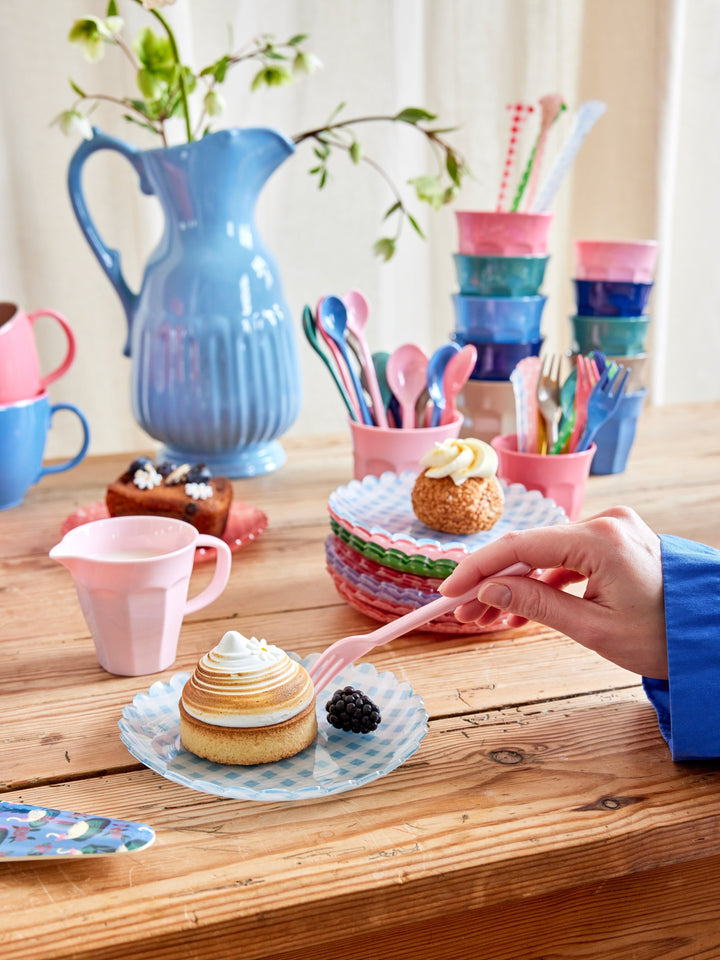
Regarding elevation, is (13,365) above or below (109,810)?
above

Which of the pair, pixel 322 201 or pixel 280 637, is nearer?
pixel 280 637

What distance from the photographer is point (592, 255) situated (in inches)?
48.0

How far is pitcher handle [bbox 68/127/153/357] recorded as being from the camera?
1141mm

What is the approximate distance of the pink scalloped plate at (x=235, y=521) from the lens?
0.94 meters

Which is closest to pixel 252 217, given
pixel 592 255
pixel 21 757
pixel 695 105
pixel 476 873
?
pixel 592 255

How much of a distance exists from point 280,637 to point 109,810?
0.24 meters

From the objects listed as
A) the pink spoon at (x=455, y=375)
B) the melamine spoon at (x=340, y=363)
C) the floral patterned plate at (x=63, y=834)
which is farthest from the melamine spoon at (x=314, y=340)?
the floral patterned plate at (x=63, y=834)

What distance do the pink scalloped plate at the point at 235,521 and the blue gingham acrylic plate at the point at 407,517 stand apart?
5.3 inches

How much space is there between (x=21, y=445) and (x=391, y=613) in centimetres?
53

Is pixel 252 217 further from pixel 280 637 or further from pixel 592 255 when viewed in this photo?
pixel 280 637

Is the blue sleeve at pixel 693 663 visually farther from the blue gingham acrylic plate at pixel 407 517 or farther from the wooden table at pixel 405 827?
the blue gingham acrylic plate at pixel 407 517

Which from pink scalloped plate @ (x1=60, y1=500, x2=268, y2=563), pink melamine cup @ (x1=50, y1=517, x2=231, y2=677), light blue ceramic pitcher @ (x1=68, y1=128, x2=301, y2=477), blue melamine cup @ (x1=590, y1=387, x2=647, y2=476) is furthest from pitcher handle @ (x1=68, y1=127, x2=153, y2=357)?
blue melamine cup @ (x1=590, y1=387, x2=647, y2=476)

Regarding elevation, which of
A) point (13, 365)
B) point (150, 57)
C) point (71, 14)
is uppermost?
point (71, 14)

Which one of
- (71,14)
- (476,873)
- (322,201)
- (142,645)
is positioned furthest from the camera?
(322,201)
